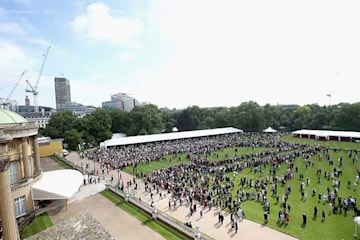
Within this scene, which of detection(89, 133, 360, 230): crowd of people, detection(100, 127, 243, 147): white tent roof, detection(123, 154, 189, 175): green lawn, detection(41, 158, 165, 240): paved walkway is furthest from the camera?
detection(100, 127, 243, 147): white tent roof

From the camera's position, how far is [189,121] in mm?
90625

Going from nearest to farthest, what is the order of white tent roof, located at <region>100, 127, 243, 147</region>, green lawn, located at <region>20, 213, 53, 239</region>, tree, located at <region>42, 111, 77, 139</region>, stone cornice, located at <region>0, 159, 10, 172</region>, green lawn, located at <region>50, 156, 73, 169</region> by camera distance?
stone cornice, located at <region>0, 159, 10, 172</region> → green lawn, located at <region>20, 213, 53, 239</region> → green lawn, located at <region>50, 156, 73, 169</region> → white tent roof, located at <region>100, 127, 243, 147</region> → tree, located at <region>42, 111, 77, 139</region>

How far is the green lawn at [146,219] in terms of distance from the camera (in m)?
17.8

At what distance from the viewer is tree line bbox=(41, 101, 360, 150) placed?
5962cm

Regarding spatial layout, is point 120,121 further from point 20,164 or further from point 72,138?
point 20,164

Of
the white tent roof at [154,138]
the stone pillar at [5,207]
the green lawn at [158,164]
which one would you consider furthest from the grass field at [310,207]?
the white tent roof at [154,138]

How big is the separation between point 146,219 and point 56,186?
30.5 feet

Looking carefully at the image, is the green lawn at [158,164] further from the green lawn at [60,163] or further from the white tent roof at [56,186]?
the white tent roof at [56,186]

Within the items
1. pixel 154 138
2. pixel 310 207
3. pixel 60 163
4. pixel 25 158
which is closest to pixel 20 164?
pixel 25 158

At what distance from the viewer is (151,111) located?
7444cm

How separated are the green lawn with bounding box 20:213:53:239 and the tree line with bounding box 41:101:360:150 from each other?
34.6 m

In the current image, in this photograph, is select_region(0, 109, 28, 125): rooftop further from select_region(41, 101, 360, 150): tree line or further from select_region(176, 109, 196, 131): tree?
select_region(176, 109, 196, 131): tree

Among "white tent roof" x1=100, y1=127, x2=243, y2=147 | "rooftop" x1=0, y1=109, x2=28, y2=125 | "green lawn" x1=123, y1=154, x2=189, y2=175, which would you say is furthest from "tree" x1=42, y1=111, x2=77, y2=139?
"rooftop" x1=0, y1=109, x2=28, y2=125

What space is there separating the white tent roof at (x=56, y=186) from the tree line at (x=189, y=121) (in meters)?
30.3
